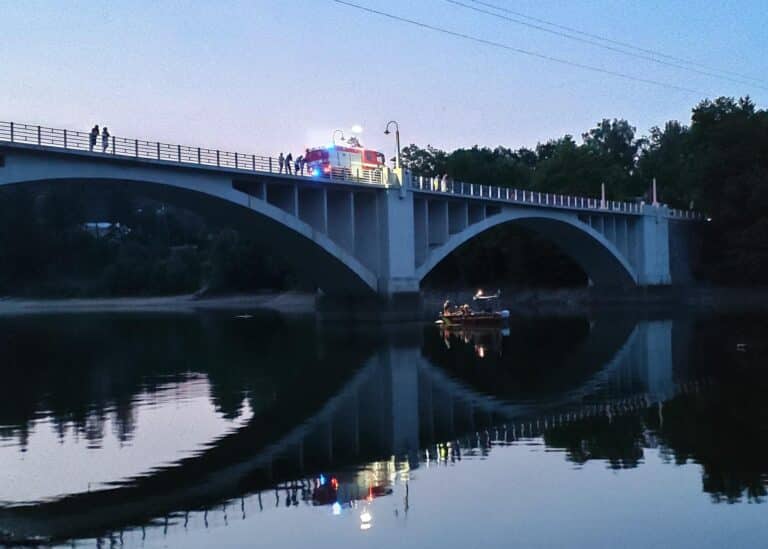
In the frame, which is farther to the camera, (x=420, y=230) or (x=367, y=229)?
(x=420, y=230)

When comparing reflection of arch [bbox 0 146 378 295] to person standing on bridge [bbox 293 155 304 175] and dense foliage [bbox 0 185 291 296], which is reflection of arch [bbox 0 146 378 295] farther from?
dense foliage [bbox 0 185 291 296]

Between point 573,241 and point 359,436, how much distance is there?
6238 cm

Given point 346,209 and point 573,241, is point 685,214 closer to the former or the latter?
point 573,241

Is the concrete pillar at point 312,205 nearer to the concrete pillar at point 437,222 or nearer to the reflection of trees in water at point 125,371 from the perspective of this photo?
the reflection of trees in water at point 125,371

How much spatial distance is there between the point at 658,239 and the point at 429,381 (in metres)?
62.6

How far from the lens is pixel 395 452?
17.4 meters

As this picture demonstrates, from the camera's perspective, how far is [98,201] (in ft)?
458

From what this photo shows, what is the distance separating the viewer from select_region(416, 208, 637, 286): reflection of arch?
62859 millimetres

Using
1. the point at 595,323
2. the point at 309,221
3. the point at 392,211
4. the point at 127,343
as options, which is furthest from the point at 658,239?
the point at 127,343

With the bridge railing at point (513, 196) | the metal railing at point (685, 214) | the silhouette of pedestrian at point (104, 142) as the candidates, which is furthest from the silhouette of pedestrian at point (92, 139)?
the metal railing at point (685, 214)

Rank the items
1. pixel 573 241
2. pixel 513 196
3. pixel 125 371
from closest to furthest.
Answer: pixel 125 371 → pixel 513 196 → pixel 573 241

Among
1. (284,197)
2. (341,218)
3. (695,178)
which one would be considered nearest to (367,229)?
(341,218)

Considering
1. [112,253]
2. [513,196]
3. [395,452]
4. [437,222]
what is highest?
[513,196]

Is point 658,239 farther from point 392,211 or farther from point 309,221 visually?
point 309,221
